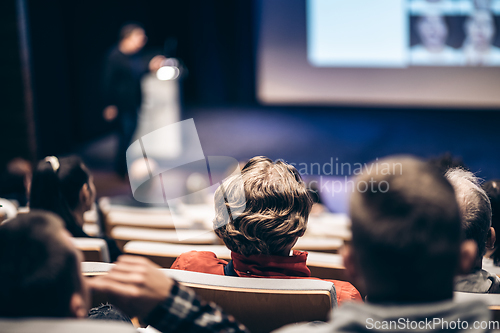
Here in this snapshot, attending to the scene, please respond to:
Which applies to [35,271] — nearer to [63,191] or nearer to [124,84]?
[63,191]

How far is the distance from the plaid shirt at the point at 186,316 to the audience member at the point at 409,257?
9.7 inches

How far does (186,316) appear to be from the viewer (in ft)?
2.72

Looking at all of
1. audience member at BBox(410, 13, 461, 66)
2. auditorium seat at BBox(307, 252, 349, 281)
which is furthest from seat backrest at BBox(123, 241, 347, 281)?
audience member at BBox(410, 13, 461, 66)

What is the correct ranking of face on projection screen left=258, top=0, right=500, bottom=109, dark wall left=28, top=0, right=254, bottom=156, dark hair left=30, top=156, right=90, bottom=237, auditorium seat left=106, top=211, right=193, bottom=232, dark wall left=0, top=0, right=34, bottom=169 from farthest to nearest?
1. dark wall left=28, top=0, right=254, bottom=156
2. face on projection screen left=258, top=0, right=500, bottom=109
3. dark wall left=0, top=0, right=34, bottom=169
4. auditorium seat left=106, top=211, right=193, bottom=232
5. dark hair left=30, top=156, right=90, bottom=237

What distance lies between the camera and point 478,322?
0.67 metres

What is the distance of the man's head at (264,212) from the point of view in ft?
4.02

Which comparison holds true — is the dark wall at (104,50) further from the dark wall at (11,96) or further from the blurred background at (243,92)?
the dark wall at (11,96)

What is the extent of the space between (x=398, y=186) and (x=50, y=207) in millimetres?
1459

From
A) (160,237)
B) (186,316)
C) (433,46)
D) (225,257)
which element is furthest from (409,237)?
(433,46)

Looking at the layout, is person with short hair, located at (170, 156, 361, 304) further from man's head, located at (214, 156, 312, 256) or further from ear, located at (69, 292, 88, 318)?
ear, located at (69, 292, 88, 318)

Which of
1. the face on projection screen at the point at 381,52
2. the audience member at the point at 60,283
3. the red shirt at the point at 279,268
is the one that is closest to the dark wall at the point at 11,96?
the face on projection screen at the point at 381,52

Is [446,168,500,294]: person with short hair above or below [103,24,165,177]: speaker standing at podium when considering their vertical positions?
below

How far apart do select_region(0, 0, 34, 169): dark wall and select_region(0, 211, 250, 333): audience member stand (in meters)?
5.22

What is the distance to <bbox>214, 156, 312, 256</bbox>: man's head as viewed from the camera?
1.23m
